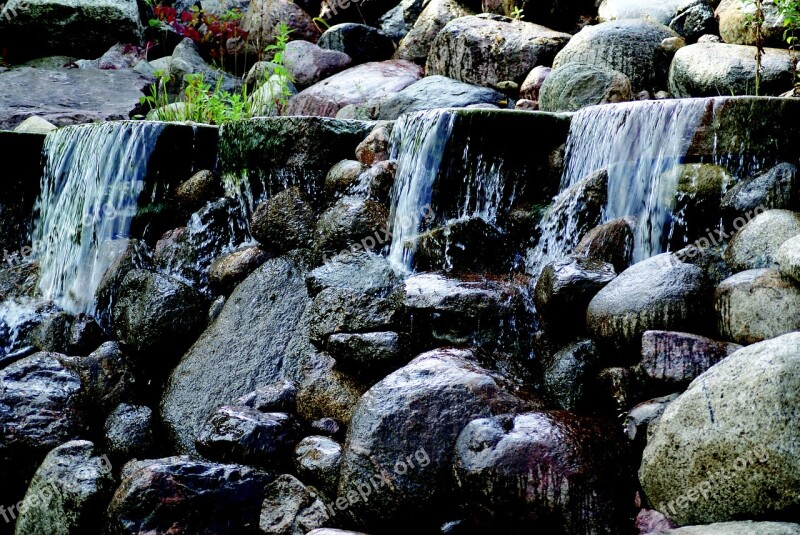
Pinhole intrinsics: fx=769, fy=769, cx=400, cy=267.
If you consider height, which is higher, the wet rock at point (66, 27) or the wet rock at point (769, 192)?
the wet rock at point (66, 27)

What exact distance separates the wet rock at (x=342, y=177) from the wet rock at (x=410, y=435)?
2594 mm

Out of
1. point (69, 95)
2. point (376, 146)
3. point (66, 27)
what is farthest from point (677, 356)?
point (66, 27)

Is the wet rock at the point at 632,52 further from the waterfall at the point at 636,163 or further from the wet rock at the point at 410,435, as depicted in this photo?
the wet rock at the point at 410,435

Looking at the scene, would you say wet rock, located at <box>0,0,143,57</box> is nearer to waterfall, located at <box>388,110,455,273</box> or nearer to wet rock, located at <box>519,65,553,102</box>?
wet rock, located at <box>519,65,553,102</box>

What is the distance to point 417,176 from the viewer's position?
555 cm

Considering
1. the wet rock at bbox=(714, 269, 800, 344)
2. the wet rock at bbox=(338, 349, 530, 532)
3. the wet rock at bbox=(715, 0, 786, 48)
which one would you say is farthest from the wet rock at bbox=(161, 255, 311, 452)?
the wet rock at bbox=(715, 0, 786, 48)

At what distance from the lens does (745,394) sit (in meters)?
2.79

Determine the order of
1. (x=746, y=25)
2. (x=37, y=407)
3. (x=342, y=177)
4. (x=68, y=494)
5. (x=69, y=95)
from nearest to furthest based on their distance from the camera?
(x=68, y=494) < (x=37, y=407) < (x=342, y=177) < (x=746, y=25) < (x=69, y=95)

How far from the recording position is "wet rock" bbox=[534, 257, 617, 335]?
4039 millimetres

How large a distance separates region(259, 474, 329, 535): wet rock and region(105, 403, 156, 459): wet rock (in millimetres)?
1371

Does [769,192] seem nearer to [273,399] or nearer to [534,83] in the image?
[273,399]

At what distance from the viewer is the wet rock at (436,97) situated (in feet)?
27.6

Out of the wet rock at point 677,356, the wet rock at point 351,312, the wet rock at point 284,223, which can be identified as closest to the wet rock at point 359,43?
the wet rock at point 284,223

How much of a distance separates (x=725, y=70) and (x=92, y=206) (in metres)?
5.87
